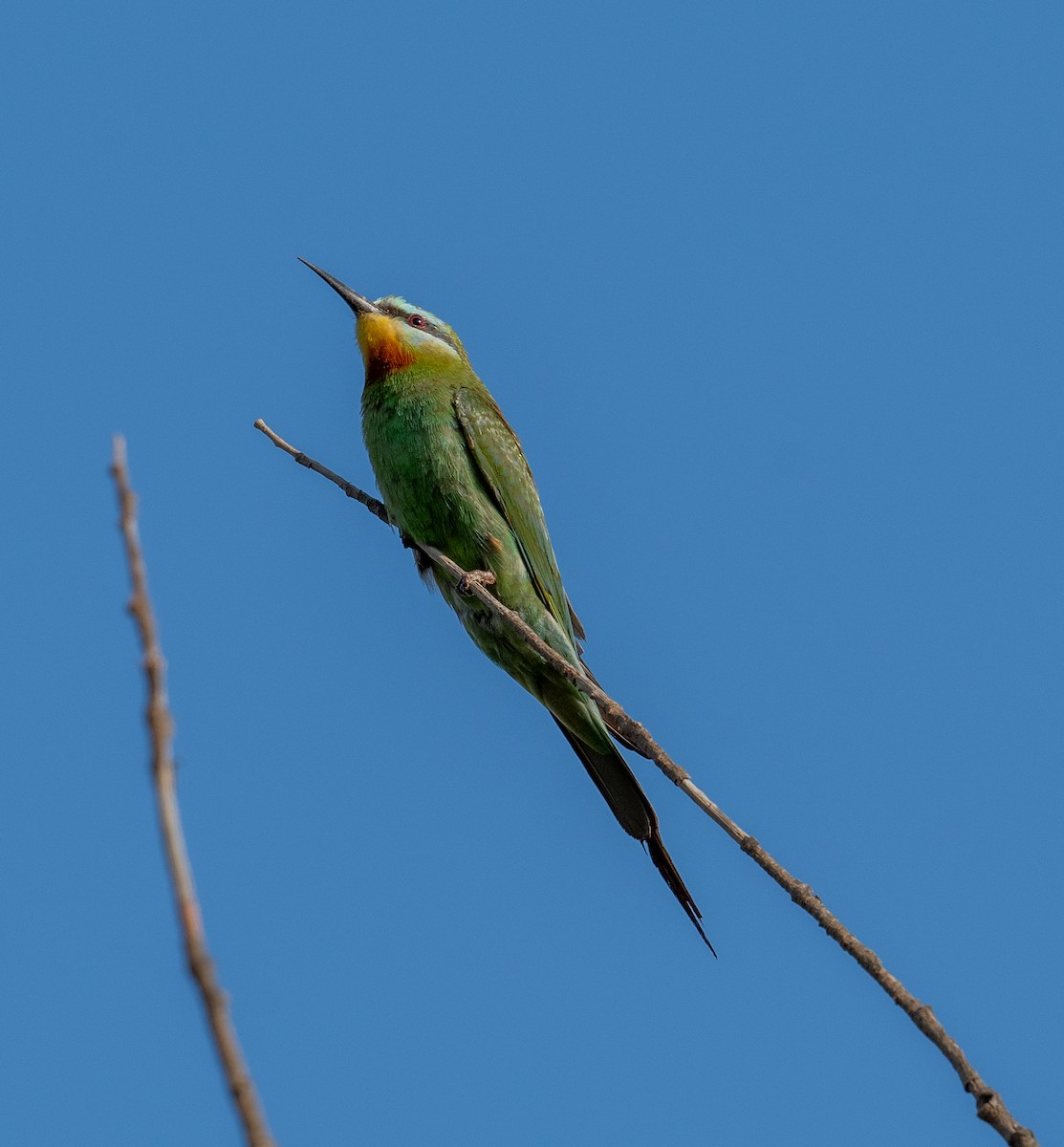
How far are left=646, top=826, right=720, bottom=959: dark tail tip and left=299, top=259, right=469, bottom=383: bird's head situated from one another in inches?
93.4

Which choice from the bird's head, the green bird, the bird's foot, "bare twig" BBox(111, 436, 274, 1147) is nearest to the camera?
"bare twig" BBox(111, 436, 274, 1147)

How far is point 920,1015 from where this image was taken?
71.3 inches

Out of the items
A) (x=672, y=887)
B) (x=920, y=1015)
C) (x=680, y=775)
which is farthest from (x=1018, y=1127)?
(x=672, y=887)

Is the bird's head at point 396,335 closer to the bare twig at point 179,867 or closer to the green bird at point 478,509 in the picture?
the green bird at point 478,509

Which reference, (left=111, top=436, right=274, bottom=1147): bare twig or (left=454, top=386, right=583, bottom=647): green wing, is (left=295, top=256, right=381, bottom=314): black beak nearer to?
(left=454, top=386, right=583, bottom=647): green wing

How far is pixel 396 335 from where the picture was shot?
5961 mm

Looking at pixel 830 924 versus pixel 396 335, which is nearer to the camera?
pixel 830 924

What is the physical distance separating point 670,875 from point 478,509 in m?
1.85

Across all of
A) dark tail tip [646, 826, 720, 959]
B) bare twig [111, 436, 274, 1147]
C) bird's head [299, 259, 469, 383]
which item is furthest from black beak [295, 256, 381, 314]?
bare twig [111, 436, 274, 1147]

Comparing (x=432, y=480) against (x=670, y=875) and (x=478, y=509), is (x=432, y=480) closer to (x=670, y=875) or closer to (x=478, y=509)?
(x=478, y=509)

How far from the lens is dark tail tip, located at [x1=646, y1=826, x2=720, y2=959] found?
11.9ft

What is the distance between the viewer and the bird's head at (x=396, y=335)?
589 centimetres

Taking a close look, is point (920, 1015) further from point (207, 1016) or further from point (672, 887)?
point (672, 887)

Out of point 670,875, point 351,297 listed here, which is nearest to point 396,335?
point 351,297
